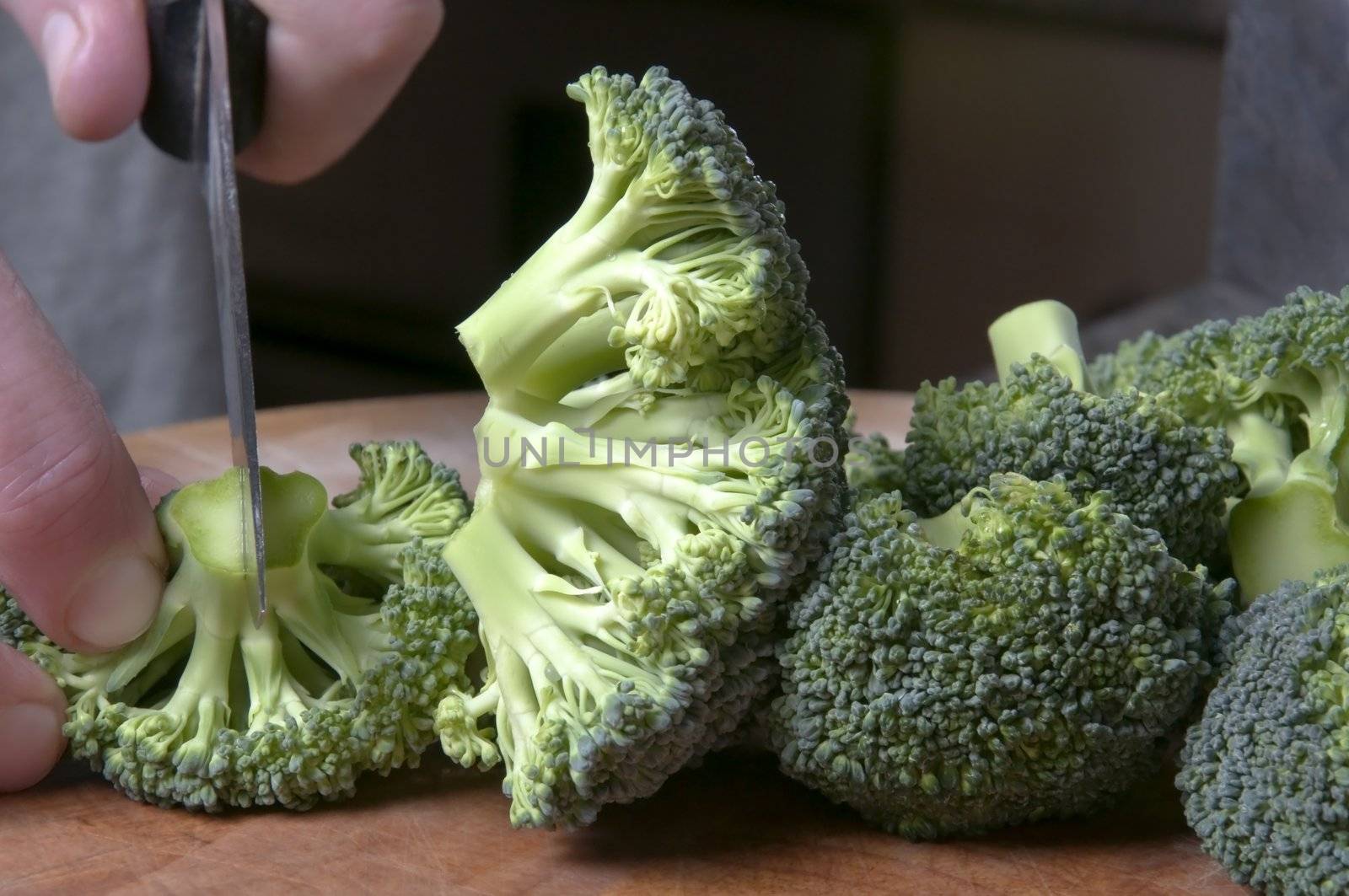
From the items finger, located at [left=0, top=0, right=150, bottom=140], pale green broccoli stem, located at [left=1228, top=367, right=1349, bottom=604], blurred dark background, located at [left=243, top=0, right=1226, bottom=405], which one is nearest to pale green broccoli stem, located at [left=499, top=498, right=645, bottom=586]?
pale green broccoli stem, located at [left=1228, top=367, right=1349, bottom=604]

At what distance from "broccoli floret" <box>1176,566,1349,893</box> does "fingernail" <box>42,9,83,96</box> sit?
4.81 feet

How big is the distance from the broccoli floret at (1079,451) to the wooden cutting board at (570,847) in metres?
0.27

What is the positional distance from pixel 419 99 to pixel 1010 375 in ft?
7.89

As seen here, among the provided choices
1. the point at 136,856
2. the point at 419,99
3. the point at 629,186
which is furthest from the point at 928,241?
the point at 136,856

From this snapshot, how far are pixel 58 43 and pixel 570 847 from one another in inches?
47.9

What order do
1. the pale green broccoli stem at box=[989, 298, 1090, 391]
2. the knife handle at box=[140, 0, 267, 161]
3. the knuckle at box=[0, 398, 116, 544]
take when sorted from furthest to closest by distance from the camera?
the knife handle at box=[140, 0, 267, 161] < the pale green broccoli stem at box=[989, 298, 1090, 391] < the knuckle at box=[0, 398, 116, 544]

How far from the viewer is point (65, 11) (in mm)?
1697

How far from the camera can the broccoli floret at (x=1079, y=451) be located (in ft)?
4.08

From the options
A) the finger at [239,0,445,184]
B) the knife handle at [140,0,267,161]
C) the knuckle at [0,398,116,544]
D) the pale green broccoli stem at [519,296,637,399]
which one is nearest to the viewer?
the knuckle at [0,398,116,544]

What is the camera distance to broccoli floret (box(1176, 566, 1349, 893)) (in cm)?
101

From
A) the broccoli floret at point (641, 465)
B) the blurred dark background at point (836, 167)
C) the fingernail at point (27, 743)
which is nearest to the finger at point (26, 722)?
the fingernail at point (27, 743)

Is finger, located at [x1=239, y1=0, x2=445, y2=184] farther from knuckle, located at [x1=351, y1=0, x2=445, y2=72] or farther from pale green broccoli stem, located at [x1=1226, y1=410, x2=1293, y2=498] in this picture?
pale green broccoli stem, located at [x1=1226, y1=410, x2=1293, y2=498]

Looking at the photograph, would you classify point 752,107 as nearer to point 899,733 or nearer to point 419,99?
point 419,99

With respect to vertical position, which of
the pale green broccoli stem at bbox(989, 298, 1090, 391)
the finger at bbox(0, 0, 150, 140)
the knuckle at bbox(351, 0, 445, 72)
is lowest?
the pale green broccoli stem at bbox(989, 298, 1090, 391)
